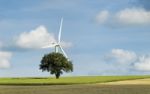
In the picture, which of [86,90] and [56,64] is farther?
[56,64]

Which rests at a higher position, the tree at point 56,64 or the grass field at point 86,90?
the tree at point 56,64

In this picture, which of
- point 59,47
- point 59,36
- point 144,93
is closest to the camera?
point 144,93

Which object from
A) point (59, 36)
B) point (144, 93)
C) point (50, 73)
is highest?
point (59, 36)

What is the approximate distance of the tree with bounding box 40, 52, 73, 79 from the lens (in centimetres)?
17000

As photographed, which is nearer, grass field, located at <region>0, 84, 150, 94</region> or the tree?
grass field, located at <region>0, 84, 150, 94</region>

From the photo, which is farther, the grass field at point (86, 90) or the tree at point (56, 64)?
the tree at point (56, 64)

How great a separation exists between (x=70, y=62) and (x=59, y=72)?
19.1 feet

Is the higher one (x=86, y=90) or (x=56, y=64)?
(x=56, y=64)

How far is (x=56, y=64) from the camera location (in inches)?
6688

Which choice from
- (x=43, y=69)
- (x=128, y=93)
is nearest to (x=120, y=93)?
(x=128, y=93)

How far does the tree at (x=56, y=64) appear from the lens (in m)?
170

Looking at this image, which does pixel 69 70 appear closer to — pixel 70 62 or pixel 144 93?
pixel 70 62

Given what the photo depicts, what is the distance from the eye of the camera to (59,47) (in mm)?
176125

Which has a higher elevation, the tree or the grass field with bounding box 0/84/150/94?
the tree
